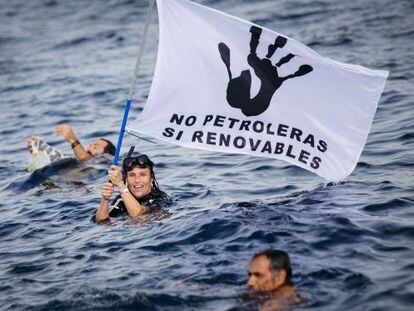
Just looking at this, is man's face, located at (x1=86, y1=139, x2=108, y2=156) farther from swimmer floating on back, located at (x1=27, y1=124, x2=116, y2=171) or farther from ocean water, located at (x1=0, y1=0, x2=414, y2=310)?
ocean water, located at (x1=0, y1=0, x2=414, y2=310)

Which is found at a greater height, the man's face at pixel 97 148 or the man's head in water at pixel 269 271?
the man's face at pixel 97 148

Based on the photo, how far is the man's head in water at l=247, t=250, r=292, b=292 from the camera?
759 centimetres

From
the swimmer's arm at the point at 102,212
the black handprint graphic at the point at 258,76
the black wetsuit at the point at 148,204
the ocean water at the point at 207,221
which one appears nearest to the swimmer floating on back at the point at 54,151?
the ocean water at the point at 207,221

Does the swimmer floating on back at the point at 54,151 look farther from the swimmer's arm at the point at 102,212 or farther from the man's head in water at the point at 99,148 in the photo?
the swimmer's arm at the point at 102,212

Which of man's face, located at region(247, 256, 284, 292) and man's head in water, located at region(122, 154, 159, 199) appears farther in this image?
man's head in water, located at region(122, 154, 159, 199)

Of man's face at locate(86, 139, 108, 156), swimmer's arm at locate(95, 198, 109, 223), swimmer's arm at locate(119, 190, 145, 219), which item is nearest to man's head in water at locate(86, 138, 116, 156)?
man's face at locate(86, 139, 108, 156)

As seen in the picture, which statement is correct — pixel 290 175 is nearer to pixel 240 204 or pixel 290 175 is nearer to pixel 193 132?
pixel 240 204

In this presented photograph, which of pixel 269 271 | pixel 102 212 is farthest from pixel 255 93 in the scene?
pixel 269 271

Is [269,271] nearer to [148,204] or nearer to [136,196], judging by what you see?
[148,204]

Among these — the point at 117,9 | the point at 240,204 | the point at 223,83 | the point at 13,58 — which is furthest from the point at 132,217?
the point at 117,9

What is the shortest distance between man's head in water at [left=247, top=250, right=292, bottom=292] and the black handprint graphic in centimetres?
293

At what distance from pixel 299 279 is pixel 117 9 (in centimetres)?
2681

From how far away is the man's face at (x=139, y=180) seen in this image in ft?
36.9

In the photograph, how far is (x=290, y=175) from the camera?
13055 millimetres
